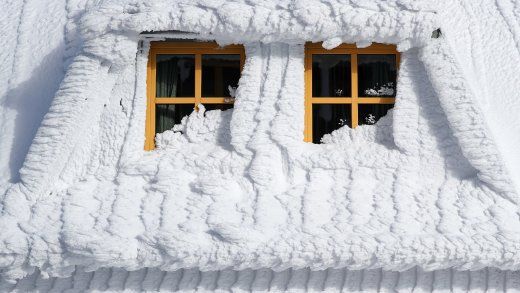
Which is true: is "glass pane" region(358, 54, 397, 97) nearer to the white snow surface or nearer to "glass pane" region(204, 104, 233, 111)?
the white snow surface

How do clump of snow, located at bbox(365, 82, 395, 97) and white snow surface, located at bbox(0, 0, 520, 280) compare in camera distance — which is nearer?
white snow surface, located at bbox(0, 0, 520, 280)

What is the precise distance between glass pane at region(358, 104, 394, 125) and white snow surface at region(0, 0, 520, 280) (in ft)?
0.21

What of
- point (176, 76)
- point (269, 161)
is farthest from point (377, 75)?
point (176, 76)

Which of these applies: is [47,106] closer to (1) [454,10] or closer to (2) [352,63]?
(2) [352,63]

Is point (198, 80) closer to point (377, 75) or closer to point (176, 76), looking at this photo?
point (176, 76)

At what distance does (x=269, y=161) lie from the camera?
124 inches

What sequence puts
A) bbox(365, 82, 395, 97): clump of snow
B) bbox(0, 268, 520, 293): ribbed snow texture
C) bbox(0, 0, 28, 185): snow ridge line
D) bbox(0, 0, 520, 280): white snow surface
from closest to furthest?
bbox(0, 0, 520, 280): white snow surface
bbox(0, 268, 520, 293): ribbed snow texture
bbox(0, 0, 28, 185): snow ridge line
bbox(365, 82, 395, 97): clump of snow

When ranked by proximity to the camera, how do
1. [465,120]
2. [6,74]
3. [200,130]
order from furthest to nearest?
[6,74], [200,130], [465,120]

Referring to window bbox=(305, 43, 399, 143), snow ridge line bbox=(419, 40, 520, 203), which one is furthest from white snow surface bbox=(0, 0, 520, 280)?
window bbox=(305, 43, 399, 143)

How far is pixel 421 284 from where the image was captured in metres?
3.09

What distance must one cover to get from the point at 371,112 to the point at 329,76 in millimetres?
303

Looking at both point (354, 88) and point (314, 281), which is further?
point (354, 88)

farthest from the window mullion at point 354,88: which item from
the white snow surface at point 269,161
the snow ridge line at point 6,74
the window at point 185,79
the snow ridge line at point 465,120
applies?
the snow ridge line at point 6,74

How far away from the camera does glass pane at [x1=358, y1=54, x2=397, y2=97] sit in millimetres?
3416
